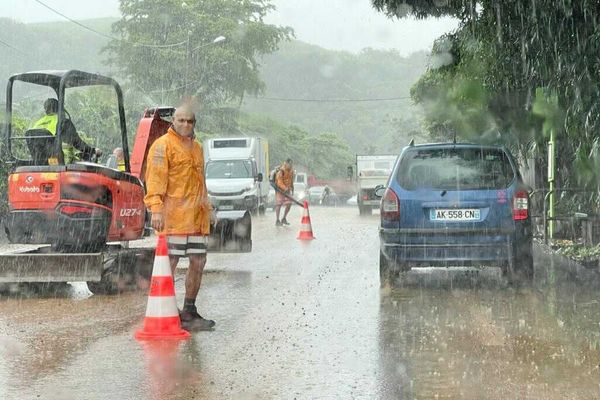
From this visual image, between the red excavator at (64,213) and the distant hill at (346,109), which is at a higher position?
Result: the distant hill at (346,109)

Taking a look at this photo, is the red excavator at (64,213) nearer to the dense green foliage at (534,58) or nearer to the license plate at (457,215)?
the license plate at (457,215)

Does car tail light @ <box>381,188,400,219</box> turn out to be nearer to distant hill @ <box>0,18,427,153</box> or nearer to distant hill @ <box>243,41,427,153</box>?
distant hill @ <box>243,41,427,153</box>

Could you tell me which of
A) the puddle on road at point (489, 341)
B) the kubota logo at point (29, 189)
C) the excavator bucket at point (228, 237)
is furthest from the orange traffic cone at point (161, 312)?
the excavator bucket at point (228, 237)

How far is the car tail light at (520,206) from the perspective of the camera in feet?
33.8

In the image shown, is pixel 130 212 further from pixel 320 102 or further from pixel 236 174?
pixel 320 102

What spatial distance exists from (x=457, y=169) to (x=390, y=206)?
0.88m

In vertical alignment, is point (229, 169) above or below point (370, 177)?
above

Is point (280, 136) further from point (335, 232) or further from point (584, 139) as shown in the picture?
point (584, 139)

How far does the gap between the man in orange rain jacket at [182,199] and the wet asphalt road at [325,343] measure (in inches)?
18.5

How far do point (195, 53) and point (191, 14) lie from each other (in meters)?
4.18

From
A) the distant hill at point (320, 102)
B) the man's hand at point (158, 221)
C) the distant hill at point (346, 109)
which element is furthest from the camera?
the distant hill at point (320, 102)

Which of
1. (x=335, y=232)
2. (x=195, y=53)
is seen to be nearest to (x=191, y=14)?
(x=195, y=53)

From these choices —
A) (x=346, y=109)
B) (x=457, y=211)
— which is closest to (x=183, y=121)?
(x=457, y=211)

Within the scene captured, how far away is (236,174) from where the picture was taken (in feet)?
110
